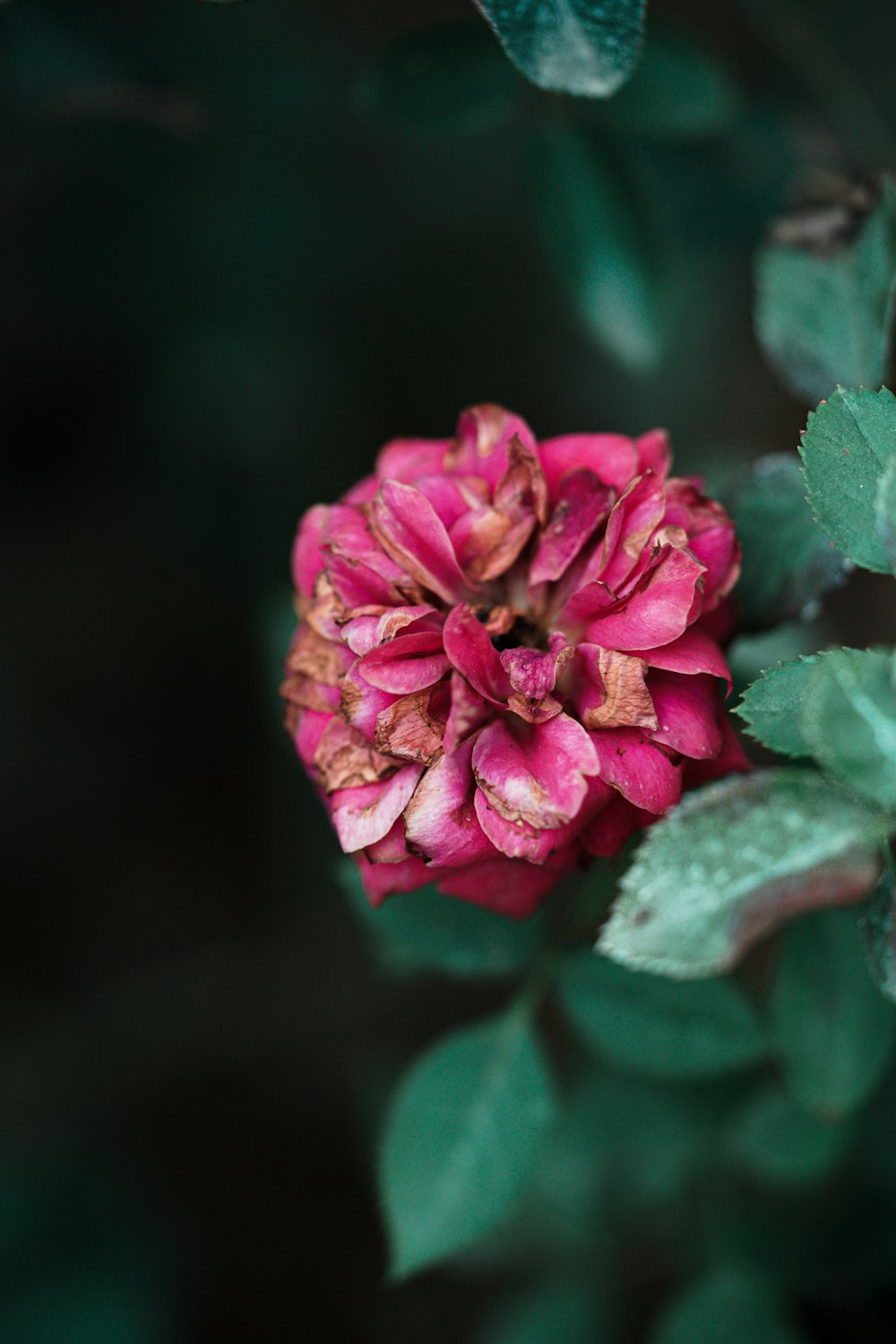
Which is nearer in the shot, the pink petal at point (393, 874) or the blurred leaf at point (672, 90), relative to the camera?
the pink petal at point (393, 874)

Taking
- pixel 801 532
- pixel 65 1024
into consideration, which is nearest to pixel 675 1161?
pixel 801 532

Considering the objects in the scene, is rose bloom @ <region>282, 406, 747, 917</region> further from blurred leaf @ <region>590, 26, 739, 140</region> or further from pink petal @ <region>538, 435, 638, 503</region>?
blurred leaf @ <region>590, 26, 739, 140</region>

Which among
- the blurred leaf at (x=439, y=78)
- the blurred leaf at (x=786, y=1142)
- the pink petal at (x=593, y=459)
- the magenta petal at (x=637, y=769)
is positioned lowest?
the blurred leaf at (x=786, y=1142)

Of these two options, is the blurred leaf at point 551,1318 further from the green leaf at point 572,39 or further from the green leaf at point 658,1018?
the green leaf at point 572,39

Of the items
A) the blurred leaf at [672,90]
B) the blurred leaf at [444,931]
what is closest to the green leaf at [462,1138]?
the blurred leaf at [444,931]

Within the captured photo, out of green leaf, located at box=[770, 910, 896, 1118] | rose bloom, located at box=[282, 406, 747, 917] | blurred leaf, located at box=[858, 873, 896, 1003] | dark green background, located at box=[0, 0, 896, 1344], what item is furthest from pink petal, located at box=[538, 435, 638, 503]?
dark green background, located at box=[0, 0, 896, 1344]

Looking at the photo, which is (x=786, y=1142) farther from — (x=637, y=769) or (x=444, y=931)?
(x=637, y=769)
